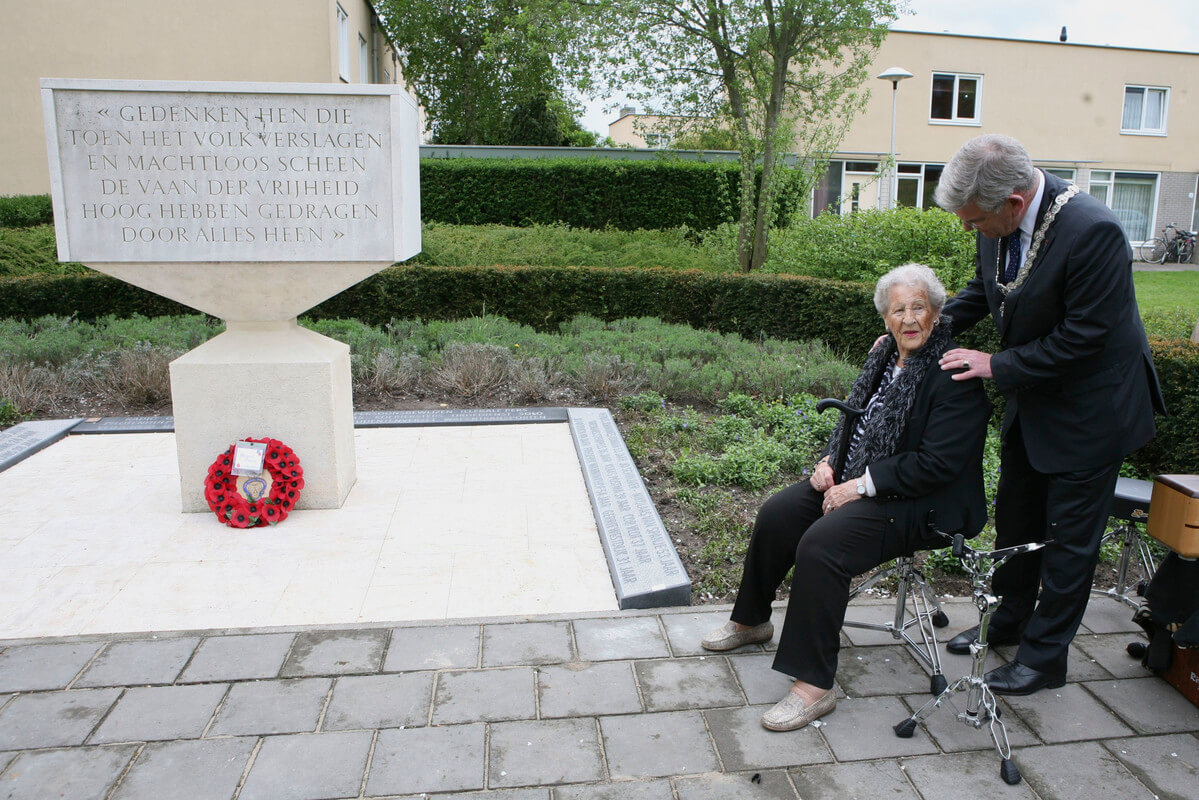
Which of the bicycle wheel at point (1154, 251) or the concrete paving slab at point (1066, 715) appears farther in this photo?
the bicycle wheel at point (1154, 251)

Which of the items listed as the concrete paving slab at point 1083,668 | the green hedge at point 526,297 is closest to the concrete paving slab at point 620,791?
the concrete paving slab at point 1083,668

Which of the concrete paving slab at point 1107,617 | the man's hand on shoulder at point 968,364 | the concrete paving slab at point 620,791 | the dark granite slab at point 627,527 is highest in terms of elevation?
the man's hand on shoulder at point 968,364

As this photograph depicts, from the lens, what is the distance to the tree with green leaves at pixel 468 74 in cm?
2117

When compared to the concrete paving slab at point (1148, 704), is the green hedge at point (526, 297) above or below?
above

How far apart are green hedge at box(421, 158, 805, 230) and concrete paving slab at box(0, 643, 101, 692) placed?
13.9 meters

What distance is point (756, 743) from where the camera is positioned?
2594 millimetres

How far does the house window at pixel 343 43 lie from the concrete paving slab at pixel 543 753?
15.6 m

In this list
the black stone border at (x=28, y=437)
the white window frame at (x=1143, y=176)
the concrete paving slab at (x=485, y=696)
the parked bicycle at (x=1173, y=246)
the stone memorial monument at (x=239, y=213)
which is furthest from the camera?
the white window frame at (x=1143, y=176)

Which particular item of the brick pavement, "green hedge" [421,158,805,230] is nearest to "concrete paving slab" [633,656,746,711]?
the brick pavement

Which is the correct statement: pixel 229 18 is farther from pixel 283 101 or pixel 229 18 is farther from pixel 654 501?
pixel 654 501

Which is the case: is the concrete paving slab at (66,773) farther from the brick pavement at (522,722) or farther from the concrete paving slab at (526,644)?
the concrete paving slab at (526,644)

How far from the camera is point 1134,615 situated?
3303 millimetres

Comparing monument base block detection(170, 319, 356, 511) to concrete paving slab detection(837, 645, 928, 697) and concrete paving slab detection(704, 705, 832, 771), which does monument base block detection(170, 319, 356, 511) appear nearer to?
concrete paving slab detection(704, 705, 832, 771)

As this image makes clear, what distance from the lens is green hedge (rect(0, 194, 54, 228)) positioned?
13.9 meters
